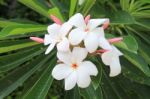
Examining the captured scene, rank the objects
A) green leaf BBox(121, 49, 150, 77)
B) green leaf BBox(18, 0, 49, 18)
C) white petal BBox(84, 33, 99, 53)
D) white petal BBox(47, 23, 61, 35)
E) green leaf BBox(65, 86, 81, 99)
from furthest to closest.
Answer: green leaf BBox(65, 86, 81, 99) < green leaf BBox(18, 0, 49, 18) < green leaf BBox(121, 49, 150, 77) < white petal BBox(47, 23, 61, 35) < white petal BBox(84, 33, 99, 53)

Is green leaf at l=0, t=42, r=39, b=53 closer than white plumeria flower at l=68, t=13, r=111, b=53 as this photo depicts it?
No

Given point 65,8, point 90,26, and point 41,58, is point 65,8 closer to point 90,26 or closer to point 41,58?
point 41,58

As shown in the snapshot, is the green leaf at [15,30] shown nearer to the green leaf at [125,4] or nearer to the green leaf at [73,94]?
the green leaf at [73,94]

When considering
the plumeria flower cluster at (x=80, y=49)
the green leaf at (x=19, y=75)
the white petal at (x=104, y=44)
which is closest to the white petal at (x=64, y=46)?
the plumeria flower cluster at (x=80, y=49)

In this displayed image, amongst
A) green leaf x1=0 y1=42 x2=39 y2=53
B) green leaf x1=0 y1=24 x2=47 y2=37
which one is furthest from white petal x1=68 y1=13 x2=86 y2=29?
green leaf x1=0 y1=42 x2=39 y2=53

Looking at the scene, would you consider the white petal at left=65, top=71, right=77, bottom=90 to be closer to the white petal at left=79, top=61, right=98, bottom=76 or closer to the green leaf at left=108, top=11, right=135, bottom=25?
the white petal at left=79, top=61, right=98, bottom=76

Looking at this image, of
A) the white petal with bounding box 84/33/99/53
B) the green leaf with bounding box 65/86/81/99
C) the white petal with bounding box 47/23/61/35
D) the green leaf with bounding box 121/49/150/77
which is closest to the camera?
the white petal with bounding box 84/33/99/53
